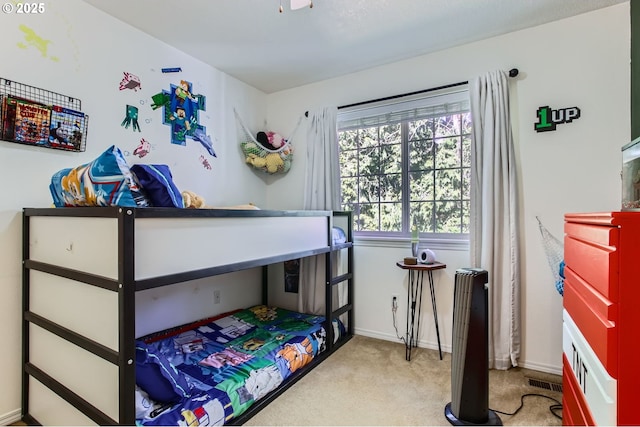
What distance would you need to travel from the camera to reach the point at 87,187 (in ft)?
4.56

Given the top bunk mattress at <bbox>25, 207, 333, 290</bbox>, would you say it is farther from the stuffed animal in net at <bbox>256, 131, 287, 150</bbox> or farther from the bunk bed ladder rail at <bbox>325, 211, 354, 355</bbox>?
the stuffed animal in net at <bbox>256, 131, 287, 150</bbox>

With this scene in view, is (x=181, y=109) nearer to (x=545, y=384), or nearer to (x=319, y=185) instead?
(x=319, y=185)

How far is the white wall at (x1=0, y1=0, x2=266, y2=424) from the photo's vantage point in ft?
5.79

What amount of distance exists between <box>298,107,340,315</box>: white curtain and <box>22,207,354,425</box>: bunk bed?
981 millimetres

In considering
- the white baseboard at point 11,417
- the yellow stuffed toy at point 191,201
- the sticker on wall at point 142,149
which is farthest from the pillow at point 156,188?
the white baseboard at point 11,417

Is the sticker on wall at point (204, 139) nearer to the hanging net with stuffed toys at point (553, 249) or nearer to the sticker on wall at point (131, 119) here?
the sticker on wall at point (131, 119)

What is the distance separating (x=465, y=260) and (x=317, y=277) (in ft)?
4.47

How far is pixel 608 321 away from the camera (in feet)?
2.73

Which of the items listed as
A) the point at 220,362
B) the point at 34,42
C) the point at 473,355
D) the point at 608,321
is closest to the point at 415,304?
the point at 473,355

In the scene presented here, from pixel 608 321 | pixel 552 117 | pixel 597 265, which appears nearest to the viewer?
pixel 608 321

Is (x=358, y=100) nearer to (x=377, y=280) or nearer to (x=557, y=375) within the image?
(x=377, y=280)

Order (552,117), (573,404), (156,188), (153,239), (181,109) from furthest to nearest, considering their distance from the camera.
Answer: (181,109) < (552,117) < (156,188) < (153,239) < (573,404)

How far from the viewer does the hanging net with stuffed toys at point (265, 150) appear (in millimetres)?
3230

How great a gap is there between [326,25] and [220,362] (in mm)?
2423
